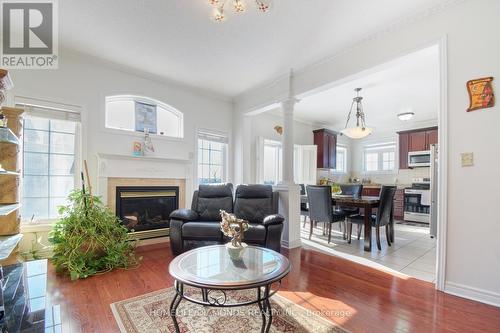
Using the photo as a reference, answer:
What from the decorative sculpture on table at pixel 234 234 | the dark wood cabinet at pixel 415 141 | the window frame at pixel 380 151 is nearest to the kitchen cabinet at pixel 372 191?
the window frame at pixel 380 151

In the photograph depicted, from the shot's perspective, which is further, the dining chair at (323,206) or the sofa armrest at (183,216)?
the dining chair at (323,206)

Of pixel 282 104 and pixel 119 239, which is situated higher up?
pixel 282 104

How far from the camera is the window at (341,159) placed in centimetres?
733

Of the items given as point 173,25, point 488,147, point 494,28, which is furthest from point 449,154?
point 173,25

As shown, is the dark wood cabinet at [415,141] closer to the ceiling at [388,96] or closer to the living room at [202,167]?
the ceiling at [388,96]

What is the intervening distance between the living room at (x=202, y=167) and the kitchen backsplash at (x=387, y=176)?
9.02 ft

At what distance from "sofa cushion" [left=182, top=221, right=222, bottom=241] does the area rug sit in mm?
955

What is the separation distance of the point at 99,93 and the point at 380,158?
23.1ft

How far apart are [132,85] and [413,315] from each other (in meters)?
4.38

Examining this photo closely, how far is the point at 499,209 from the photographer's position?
1976 millimetres

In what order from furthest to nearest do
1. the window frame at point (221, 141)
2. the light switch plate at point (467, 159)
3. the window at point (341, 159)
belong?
the window at point (341, 159)
the window frame at point (221, 141)
the light switch plate at point (467, 159)

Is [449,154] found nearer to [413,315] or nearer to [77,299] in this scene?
[413,315]

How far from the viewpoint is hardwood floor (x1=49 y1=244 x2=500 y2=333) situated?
174 centimetres

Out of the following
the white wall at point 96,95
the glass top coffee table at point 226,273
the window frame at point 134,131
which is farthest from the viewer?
the window frame at point 134,131
